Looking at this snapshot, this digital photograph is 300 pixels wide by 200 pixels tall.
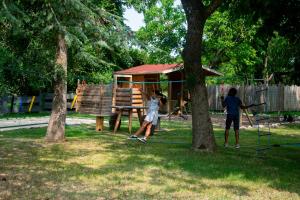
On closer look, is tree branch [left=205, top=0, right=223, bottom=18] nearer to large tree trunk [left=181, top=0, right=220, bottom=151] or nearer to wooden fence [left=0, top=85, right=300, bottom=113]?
large tree trunk [left=181, top=0, right=220, bottom=151]

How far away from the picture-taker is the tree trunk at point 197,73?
462 inches

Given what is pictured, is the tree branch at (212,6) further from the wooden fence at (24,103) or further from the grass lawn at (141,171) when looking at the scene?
the wooden fence at (24,103)

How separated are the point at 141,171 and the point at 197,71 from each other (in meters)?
3.69

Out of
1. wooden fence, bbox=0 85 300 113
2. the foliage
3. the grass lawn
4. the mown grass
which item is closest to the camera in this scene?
the grass lawn

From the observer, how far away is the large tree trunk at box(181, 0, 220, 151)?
38.5 feet

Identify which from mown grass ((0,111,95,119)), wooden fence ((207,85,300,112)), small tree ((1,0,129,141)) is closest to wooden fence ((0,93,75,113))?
mown grass ((0,111,95,119))

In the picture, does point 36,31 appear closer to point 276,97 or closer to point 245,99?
point 245,99

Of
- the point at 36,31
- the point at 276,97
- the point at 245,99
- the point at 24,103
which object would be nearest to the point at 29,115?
the point at 24,103

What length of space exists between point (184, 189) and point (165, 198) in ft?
2.26

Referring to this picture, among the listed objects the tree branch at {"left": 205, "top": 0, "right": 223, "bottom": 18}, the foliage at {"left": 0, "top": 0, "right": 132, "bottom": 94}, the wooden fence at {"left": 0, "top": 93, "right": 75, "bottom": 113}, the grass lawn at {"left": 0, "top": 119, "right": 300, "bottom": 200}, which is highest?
the tree branch at {"left": 205, "top": 0, "right": 223, "bottom": 18}

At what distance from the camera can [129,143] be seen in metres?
13.8

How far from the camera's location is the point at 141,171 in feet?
29.8

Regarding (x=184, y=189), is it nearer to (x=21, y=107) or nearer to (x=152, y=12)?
(x=21, y=107)

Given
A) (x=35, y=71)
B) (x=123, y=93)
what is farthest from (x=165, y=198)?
(x=123, y=93)
